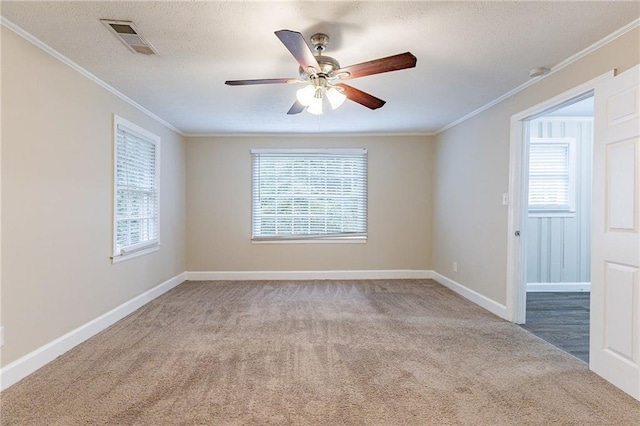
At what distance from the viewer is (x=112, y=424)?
1926mm

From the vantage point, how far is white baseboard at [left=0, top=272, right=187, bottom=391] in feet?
7.64

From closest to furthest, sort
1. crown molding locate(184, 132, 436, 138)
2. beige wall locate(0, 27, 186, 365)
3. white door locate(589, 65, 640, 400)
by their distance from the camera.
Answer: white door locate(589, 65, 640, 400)
beige wall locate(0, 27, 186, 365)
crown molding locate(184, 132, 436, 138)

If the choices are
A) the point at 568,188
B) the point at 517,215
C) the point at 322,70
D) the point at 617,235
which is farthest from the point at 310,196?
the point at 617,235

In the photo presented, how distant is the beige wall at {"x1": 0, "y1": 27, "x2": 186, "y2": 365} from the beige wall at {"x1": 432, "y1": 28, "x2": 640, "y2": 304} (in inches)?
160

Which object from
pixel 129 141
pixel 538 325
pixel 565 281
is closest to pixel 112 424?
pixel 129 141

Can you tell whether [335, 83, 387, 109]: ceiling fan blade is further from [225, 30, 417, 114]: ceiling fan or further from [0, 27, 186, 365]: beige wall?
[0, 27, 186, 365]: beige wall

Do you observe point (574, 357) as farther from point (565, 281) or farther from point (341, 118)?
point (341, 118)

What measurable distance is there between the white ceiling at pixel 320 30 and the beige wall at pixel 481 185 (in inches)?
8.0

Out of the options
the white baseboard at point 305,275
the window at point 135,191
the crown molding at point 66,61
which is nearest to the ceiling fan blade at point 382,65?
the crown molding at point 66,61

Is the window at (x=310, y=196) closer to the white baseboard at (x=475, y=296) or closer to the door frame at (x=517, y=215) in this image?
the white baseboard at (x=475, y=296)

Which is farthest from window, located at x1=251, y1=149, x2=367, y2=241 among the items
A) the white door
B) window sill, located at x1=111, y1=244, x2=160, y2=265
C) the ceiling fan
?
the white door

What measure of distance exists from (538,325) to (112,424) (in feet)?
12.2

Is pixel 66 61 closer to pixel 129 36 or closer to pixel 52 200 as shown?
pixel 129 36

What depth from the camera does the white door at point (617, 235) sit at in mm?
2246
